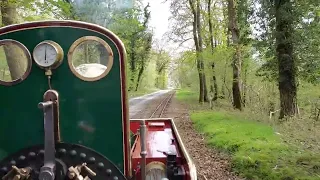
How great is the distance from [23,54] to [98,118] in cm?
88

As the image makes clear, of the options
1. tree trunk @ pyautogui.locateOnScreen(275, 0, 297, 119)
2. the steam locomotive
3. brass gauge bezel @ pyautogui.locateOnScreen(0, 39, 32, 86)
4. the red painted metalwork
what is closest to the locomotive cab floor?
the red painted metalwork

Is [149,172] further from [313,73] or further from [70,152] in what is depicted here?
[313,73]

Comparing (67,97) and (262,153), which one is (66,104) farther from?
(262,153)

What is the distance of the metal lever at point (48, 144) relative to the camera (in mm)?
2553

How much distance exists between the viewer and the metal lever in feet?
8.38

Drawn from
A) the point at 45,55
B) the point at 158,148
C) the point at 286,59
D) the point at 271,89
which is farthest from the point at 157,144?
the point at 271,89

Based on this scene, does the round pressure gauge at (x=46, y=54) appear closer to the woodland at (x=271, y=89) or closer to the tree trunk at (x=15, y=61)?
the tree trunk at (x=15, y=61)

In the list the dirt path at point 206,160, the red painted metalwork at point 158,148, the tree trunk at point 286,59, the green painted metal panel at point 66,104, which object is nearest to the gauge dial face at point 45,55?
the green painted metal panel at point 66,104

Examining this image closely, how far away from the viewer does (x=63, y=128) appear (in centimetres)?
296

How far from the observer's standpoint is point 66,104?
9.66ft

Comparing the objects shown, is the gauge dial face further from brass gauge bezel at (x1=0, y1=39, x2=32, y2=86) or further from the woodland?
the woodland

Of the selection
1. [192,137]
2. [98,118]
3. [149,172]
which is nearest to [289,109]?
[192,137]

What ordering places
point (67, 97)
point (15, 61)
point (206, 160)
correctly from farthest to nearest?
1. point (206, 160)
2. point (15, 61)
3. point (67, 97)

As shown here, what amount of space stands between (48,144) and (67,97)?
471mm
